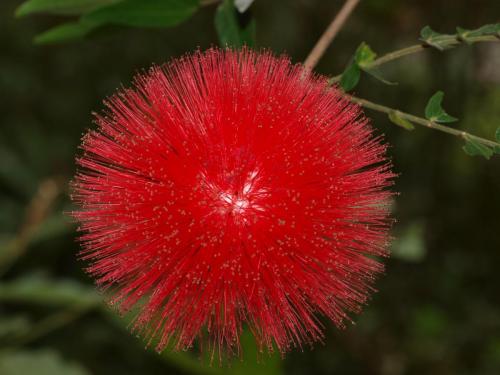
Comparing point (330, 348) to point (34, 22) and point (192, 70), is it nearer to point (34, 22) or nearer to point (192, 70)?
point (192, 70)

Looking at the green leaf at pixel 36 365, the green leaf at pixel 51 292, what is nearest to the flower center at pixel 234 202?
the green leaf at pixel 51 292

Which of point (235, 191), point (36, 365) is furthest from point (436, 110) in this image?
point (36, 365)

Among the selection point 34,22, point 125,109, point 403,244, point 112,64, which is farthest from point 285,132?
point 34,22

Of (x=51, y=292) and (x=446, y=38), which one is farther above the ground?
(x=446, y=38)

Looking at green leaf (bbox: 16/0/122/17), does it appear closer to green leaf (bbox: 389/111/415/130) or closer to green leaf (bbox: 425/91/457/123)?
green leaf (bbox: 389/111/415/130)

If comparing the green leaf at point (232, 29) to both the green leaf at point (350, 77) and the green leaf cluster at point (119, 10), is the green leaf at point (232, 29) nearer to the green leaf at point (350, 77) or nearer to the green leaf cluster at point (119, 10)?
the green leaf cluster at point (119, 10)

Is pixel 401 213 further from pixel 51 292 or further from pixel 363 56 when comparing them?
pixel 363 56
